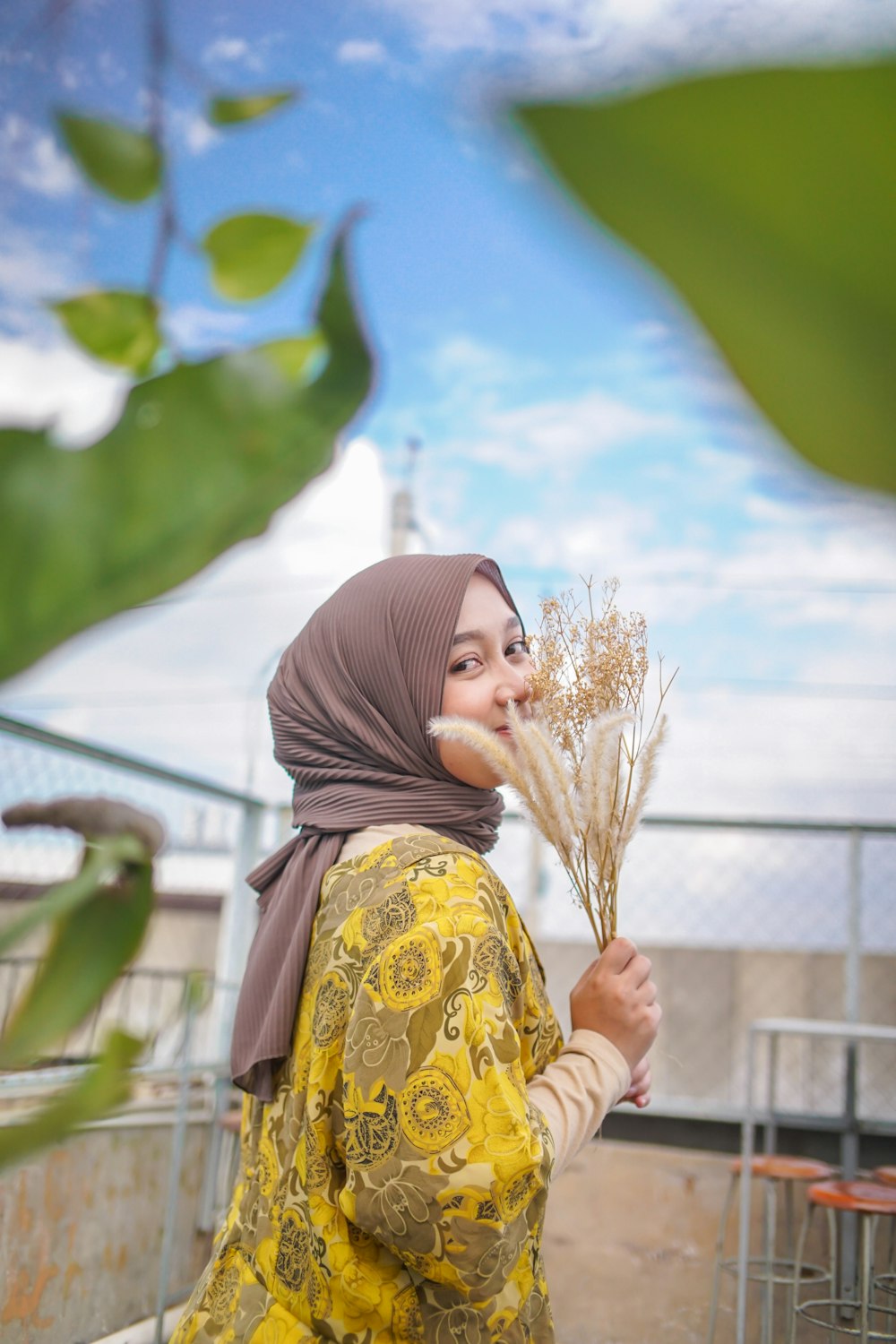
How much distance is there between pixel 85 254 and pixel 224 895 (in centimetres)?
280

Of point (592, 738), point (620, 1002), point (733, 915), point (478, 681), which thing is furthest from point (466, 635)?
point (733, 915)

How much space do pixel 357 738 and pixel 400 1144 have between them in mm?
324

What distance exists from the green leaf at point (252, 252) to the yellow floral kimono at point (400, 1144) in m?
0.59

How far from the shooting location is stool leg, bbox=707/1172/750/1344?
2.21 meters

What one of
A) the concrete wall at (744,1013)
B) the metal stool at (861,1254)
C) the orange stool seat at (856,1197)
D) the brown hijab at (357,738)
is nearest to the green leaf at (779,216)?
the brown hijab at (357,738)

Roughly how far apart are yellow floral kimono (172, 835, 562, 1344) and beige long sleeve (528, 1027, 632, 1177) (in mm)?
41

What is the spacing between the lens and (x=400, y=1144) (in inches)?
25.5

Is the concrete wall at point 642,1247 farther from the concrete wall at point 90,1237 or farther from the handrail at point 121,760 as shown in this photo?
the handrail at point 121,760

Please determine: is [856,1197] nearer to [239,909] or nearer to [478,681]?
[239,909]

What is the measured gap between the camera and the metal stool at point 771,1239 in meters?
2.16

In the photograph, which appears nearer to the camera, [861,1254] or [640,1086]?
[640,1086]

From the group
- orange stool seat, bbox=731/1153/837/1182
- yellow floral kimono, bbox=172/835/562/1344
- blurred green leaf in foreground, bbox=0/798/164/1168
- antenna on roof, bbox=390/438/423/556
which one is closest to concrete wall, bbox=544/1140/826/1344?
orange stool seat, bbox=731/1153/837/1182

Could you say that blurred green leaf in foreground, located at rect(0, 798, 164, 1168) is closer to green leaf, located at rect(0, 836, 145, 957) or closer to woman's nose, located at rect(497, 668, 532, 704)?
green leaf, located at rect(0, 836, 145, 957)

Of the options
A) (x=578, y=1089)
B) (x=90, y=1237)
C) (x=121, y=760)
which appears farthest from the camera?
(x=121, y=760)
